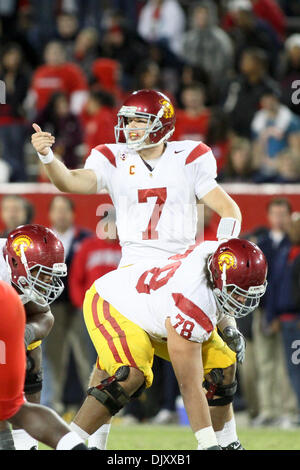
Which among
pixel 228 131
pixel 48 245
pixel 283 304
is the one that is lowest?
pixel 283 304

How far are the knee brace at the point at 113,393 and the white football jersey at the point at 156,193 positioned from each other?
74 centimetres

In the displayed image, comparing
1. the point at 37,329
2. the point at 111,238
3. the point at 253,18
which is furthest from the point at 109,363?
the point at 253,18

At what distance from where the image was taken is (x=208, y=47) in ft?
41.9

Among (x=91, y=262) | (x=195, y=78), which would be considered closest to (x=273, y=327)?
(x=91, y=262)

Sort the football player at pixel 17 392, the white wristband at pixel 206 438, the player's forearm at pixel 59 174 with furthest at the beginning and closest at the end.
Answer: the player's forearm at pixel 59 174 < the white wristband at pixel 206 438 < the football player at pixel 17 392

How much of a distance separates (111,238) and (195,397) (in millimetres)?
4187

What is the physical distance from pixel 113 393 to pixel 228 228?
1121mm

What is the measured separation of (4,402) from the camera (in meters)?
4.46

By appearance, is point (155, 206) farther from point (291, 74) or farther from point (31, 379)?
point (291, 74)

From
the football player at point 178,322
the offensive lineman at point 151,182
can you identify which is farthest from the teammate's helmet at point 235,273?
the offensive lineman at point 151,182

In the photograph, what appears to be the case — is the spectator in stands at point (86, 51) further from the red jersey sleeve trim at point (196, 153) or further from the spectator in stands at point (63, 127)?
the red jersey sleeve trim at point (196, 153)

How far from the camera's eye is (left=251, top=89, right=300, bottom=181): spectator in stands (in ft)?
35.3

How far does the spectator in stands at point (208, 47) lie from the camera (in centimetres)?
1262

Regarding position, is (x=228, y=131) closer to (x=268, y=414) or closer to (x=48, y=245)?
(x=268, y=414)
